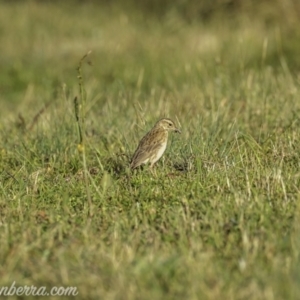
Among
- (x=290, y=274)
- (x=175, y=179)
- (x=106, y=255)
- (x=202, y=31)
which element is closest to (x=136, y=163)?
(x=175, y=179)

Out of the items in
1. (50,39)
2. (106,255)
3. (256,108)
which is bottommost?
(50,39)

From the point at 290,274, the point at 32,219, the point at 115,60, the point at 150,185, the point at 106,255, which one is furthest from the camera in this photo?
the point at 115,60

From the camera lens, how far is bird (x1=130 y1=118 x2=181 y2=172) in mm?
7234

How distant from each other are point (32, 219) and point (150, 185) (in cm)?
108

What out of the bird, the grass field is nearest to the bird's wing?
the bird

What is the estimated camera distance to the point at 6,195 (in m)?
6.72

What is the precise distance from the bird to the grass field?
0.41 feet

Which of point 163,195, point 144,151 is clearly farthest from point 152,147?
point 163,195

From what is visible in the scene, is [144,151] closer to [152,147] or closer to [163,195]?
[152,147]

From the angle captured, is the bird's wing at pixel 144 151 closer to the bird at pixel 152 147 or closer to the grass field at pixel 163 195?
→ the bird at pixel 152 147

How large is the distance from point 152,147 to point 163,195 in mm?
917

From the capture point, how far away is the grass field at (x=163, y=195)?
4754 mm

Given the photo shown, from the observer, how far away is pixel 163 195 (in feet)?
21.0

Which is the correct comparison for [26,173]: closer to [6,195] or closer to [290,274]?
[6,195]
